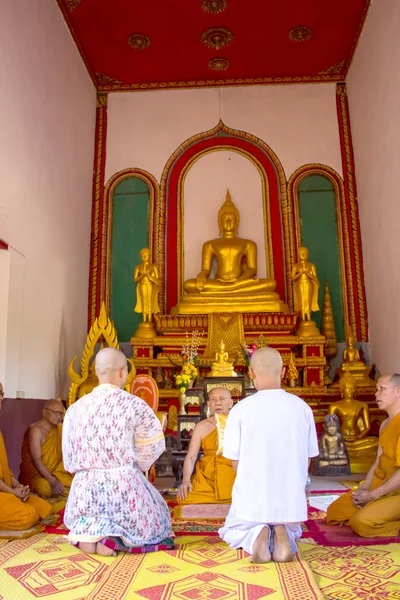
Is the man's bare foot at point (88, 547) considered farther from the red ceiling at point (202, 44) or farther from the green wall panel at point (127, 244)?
the red ceiling at point (202, 44)

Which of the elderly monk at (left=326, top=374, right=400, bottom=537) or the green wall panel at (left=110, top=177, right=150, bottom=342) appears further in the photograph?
the green wall panel at (left=110, top=177, right=150, bottom=342)

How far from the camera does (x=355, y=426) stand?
5.48 meters

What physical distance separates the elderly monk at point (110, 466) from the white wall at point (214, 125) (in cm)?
532

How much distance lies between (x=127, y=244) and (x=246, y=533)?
226 inches

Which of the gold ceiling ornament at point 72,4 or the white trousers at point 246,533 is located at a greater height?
the gold ceiling ornament at point 72,4

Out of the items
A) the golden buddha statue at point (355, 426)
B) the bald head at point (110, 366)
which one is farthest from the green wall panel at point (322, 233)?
the bald head at point (110, 366)

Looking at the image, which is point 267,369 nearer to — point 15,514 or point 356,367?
point 15,514

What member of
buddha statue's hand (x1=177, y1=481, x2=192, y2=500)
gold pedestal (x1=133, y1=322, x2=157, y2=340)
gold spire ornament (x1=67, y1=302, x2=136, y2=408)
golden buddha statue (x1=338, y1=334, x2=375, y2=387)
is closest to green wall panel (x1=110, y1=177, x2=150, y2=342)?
gold pedestal (x1=133, y1=322, x2=157, y2=340)

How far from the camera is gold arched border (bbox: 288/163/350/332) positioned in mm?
7273

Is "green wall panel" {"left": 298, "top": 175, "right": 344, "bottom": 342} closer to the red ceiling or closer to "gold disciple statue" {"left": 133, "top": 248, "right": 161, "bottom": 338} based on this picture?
the red ceiling

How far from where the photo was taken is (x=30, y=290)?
531cm

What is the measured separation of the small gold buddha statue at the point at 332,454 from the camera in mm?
4902

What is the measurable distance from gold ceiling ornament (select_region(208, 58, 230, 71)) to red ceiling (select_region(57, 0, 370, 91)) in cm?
5

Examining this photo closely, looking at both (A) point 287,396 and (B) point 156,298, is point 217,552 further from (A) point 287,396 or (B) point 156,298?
(B) point 156,298
